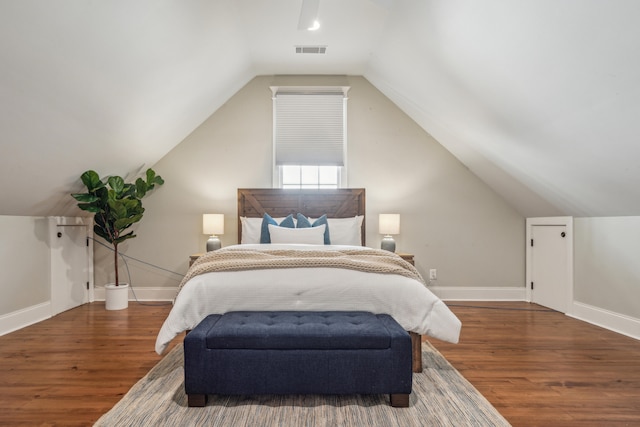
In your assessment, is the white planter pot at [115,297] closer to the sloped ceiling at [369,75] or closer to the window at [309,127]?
the sloped ceiling at [369,75]

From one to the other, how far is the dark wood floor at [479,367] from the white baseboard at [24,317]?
5.8 inches

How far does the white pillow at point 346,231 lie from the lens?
4.32 meters

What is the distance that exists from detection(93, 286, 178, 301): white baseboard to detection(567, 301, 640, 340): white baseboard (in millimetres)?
4455

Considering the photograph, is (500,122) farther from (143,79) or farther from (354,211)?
(143,79)

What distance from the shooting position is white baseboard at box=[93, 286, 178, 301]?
463 centimetres

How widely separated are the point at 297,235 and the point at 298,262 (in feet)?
4.64

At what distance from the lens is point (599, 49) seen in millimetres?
2008

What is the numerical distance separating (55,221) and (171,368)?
97.8 inches

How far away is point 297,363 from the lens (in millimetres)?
1926

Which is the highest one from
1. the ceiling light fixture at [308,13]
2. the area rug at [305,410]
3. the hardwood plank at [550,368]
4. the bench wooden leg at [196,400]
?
the ceiling light fixture at [308,13]

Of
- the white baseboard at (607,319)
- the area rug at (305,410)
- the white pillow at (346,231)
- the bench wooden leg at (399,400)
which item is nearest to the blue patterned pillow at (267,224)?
the white pillow at (346,231)

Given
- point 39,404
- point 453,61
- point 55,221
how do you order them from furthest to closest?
1. point 55,221
2. point 453,61
3. point 39,404

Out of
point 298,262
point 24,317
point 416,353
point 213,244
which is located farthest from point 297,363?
point 24,317

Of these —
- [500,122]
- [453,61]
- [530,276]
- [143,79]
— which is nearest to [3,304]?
[143,79]
